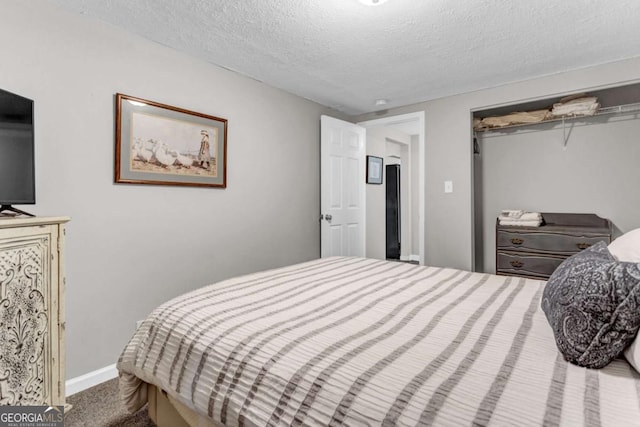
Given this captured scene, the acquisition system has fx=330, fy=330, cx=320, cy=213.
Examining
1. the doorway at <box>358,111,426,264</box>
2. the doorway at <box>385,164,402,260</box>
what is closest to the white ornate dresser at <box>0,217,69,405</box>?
the doorway at <box>358,111,426,264</box>

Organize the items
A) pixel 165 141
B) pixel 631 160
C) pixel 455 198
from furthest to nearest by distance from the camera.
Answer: pixel 455 198, pixel 631 160, pixel 165 141

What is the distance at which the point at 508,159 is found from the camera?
3.56m

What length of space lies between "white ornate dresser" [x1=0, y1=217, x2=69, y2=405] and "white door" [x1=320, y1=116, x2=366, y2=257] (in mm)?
2514

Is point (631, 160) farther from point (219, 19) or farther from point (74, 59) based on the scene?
point (74, 59)

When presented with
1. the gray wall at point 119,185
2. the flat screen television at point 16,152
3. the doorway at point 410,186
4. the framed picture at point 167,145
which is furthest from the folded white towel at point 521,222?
the flat screen television at point 16,152

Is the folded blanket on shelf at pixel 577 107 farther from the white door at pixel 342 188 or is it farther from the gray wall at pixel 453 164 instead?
the white door at pixel 342 188

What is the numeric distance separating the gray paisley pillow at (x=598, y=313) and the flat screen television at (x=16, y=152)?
6.93 feet

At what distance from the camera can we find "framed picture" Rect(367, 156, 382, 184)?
15.5 ft

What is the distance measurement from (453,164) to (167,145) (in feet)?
8.95

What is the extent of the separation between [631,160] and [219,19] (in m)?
3.57

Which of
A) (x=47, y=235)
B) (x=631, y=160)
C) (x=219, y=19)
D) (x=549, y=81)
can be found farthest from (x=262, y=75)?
(x=631, y=160)

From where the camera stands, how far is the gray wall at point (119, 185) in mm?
1847

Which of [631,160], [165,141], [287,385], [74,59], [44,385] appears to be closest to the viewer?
[287,385]

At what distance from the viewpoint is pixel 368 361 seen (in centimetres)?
92
